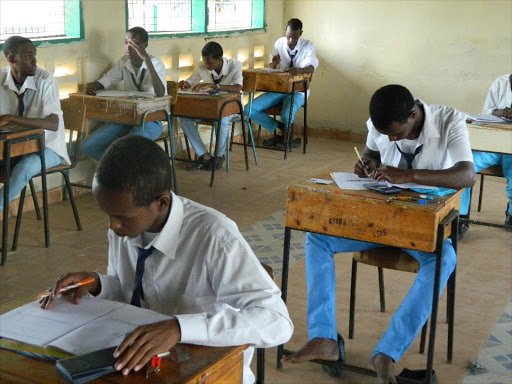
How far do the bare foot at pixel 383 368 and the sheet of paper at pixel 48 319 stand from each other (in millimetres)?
1452

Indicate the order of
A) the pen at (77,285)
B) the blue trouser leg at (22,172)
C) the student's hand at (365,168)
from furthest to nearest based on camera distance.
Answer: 1. the blue trouser leg at (22,172)
2. the student's hand at (365,168)
3. the pen at (77,285)

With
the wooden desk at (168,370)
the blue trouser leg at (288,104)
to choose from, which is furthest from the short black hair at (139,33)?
the wooden desk at (168,370)

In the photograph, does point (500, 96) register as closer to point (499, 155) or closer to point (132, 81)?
point (499, 155)

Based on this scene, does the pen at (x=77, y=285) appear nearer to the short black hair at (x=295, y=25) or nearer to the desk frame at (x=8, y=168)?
the desk frame at (x=8, y=168)

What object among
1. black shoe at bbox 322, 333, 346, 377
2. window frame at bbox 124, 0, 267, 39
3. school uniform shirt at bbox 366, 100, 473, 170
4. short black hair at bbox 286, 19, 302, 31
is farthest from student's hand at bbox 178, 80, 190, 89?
black shoe at bbox 322, 333, 346, 377

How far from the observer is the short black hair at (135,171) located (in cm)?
162

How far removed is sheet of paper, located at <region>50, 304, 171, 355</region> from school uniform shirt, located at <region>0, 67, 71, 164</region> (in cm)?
335

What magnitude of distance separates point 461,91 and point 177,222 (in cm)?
691

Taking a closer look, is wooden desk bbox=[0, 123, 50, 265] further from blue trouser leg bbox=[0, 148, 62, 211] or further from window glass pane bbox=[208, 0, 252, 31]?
window glass pane bbox=[208, 0, 252, 31]

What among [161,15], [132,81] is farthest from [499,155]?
[161,15]

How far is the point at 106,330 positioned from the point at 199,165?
17.6 ft

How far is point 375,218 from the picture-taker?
2.88 meters

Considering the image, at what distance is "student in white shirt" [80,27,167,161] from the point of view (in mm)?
5816

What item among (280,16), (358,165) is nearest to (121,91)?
(358,165)
